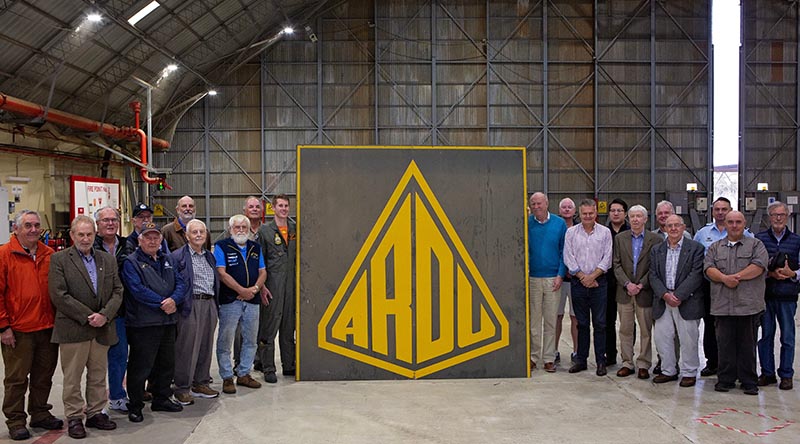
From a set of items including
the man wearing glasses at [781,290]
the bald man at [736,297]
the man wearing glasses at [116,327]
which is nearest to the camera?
the man wearing glasses at [116,327]

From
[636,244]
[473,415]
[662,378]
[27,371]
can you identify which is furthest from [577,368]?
[27,371]

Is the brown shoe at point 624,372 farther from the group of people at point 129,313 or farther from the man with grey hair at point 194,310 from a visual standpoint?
the man with grey hair at point 194,310

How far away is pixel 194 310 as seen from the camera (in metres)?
4.95

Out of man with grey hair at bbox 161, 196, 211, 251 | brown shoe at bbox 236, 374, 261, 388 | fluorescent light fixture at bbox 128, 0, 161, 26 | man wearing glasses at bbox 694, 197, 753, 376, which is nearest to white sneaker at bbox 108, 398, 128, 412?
brown shoe at bbox 236, 374, 261, 388

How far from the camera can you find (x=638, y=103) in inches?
669

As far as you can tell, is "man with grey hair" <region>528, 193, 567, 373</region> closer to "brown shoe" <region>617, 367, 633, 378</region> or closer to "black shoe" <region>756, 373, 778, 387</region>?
"brown shoe" <region>617, 367, 633, 378</region>

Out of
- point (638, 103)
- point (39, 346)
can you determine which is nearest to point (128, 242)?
point (39, 346)

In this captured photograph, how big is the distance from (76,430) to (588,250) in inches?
175

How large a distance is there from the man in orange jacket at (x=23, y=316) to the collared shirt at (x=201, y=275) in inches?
41.1

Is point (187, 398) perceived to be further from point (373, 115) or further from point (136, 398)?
point (373, 115)

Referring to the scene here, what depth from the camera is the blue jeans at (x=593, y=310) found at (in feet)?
19.0

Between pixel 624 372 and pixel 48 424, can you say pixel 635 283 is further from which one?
Answer: pixel 48 424

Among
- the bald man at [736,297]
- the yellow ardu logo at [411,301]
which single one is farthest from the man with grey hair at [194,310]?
the bald man at [736,297]

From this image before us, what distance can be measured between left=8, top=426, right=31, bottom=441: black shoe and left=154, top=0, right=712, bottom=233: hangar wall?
1313cm
